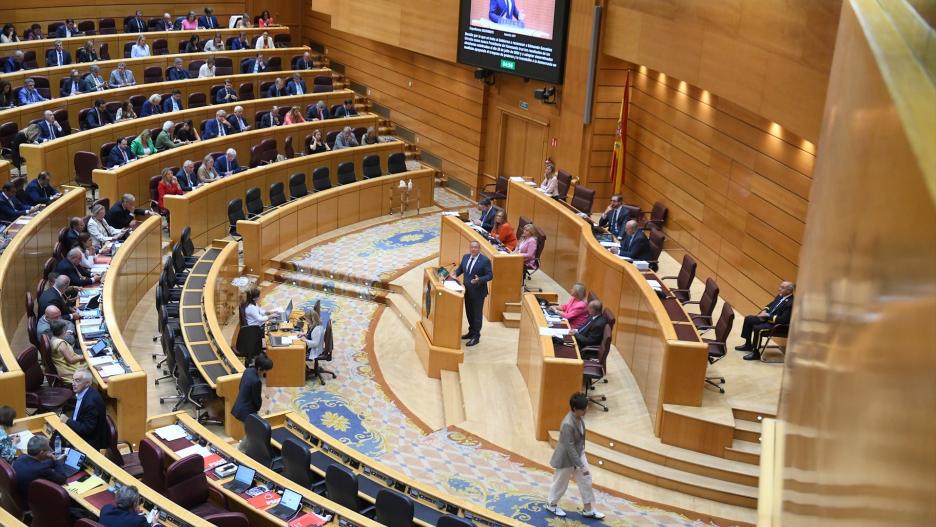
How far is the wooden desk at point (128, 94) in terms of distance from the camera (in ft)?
45.2

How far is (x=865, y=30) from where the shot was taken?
230 centimetres

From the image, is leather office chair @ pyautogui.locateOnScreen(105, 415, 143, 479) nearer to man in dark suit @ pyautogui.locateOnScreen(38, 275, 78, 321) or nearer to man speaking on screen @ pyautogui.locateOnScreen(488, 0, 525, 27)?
man in dark suit @ pyautogui.locateOnScreen(38, 275, 78, 321)

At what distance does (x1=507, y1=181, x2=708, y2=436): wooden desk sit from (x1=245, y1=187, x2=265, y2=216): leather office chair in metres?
3.47

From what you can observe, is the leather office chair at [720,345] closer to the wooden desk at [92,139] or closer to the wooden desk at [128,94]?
the wooden desk at [92,139]

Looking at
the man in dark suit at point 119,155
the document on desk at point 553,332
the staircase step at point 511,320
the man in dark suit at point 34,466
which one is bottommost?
the staircase step at point 511,320

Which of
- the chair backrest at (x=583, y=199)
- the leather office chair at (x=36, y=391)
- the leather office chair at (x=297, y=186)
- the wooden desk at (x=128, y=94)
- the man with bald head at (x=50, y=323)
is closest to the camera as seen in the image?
the leather office chair at (x=36, y=391)

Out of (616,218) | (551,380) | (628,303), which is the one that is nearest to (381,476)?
(551,380)

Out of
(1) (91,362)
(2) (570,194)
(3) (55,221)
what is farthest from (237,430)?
(2) (570,194)

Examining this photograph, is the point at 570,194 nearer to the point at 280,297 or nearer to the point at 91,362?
the point at 280,297

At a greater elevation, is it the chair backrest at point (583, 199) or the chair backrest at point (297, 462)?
the chair backrest at point (583, 199)

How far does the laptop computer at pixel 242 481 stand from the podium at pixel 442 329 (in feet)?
14.0

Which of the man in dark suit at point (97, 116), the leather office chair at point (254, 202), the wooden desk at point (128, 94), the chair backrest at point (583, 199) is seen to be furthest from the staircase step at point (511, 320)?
the wooden desk at point (128, 94)

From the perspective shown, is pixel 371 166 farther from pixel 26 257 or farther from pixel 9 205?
pixel 26 257

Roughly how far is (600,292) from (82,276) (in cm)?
558
